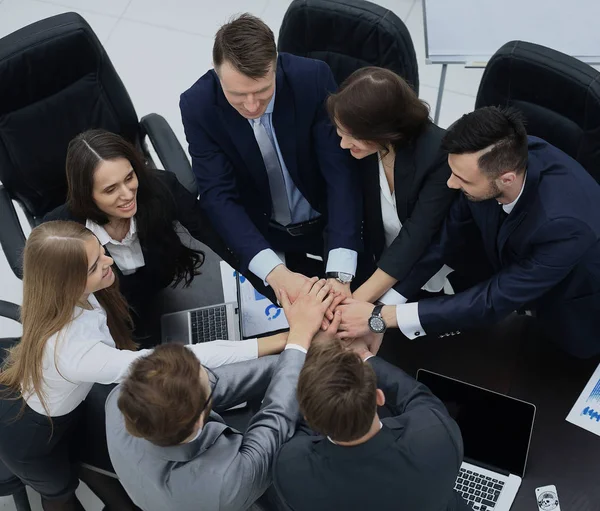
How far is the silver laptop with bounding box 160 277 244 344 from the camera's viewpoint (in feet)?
7.20

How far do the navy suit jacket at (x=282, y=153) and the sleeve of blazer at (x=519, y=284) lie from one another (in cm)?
41

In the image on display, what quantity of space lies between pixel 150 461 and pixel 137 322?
778mm

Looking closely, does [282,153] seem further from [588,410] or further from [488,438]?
[588,410]

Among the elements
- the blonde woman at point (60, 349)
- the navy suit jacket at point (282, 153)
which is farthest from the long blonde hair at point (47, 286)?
the navy suit jacket at point (282, 153)

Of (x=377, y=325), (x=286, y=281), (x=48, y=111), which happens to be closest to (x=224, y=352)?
(x=286, y=281)

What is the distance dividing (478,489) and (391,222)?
890 millimetres

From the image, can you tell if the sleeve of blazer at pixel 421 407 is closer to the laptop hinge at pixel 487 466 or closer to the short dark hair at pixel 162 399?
the laptop hinge at pixel 487 466

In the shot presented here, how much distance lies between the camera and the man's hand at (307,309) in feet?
6.63

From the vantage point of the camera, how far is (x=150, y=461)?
162 cm

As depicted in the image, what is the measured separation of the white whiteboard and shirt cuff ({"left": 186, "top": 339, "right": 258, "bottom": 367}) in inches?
61.1

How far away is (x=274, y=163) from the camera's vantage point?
2.39 meters

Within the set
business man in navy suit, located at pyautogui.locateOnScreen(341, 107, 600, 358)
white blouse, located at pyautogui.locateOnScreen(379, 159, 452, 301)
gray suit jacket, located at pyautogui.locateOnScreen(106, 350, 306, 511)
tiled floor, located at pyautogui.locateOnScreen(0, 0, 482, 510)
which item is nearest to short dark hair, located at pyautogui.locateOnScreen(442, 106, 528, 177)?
business man in navy suit, located at pyautogui.locateOnScreen(341, 107, 600, 358)

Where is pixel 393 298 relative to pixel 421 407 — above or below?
below

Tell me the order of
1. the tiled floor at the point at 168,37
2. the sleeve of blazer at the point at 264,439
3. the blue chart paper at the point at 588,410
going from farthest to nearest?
the tiled floor at the point at 168,37, the blue chart paper at the point at 588,410, the sleeve of blazer at the point at 264,439
